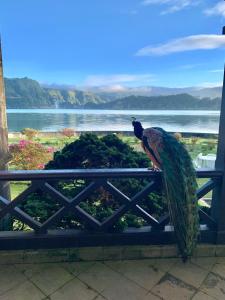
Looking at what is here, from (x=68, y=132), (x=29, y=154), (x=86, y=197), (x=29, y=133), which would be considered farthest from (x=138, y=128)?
(x=68, y=132)

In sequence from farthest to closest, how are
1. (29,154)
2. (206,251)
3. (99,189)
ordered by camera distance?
(29,154), (99,189), (206,251)

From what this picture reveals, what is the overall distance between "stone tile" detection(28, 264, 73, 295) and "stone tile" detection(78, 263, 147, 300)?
0.44 ft

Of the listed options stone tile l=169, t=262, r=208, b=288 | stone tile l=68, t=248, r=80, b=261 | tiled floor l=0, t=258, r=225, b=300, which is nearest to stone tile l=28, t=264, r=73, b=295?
tiled floor l=0, t=258, r=225, b=300

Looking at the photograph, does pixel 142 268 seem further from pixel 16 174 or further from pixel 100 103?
pixel 100 103

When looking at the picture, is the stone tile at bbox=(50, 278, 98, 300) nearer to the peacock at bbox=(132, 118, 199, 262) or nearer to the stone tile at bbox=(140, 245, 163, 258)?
the stone tile at bbox=(140, 245, 163, 258)

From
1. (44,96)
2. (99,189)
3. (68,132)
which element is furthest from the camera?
(44,96)

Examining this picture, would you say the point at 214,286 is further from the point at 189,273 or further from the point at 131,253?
the point at 131,253

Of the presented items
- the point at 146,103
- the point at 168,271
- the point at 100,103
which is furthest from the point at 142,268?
the point at 100,103

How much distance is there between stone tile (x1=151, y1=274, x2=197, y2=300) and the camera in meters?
1.64

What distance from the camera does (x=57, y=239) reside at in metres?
2.02

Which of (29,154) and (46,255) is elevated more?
(29,154)

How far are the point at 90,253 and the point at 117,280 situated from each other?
33 centimetres

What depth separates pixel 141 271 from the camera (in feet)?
6.24

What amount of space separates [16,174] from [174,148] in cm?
122
